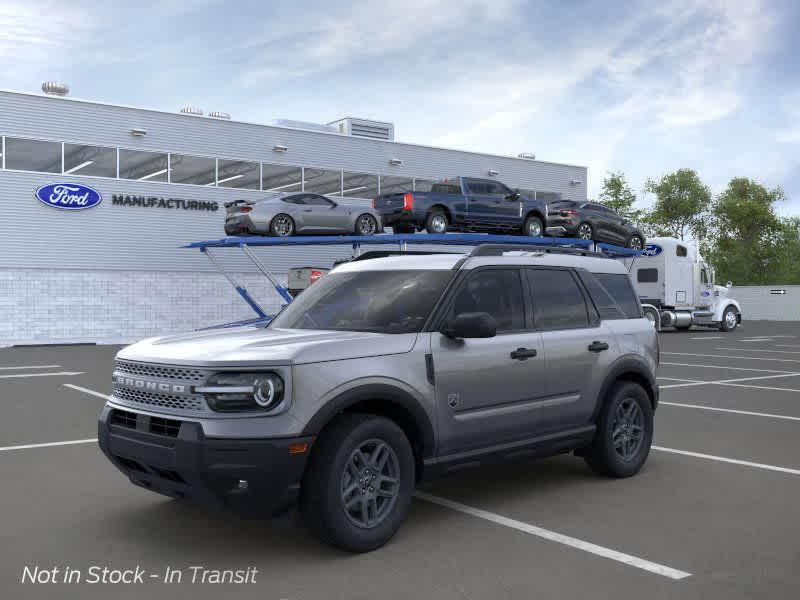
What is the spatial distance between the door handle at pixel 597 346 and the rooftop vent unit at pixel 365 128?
29.6 meters

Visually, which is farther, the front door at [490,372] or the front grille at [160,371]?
the front door at [490,372]

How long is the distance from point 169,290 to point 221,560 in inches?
1056

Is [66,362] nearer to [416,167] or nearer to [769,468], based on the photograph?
[769,468]

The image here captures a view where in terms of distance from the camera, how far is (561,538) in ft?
16.4

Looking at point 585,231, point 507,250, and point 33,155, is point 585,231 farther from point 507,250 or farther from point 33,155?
point 507,250

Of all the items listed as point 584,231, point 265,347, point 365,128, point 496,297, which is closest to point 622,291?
point 496,297

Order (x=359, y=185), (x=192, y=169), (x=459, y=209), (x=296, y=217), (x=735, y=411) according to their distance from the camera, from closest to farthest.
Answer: (x=735, y=411)
(x=459, y=209)
(x=296, y=217)
(x=192, y=169)
(x=359, y=185)

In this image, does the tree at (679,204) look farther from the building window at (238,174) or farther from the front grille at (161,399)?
the front grille at (161,399)

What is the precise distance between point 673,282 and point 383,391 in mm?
29257

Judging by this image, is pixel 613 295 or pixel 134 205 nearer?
pixel 613 295

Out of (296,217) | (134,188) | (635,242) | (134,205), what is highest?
(134,188)

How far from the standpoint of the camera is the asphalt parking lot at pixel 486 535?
4.21 meters

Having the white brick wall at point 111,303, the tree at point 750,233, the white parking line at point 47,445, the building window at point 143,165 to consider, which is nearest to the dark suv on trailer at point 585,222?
the white brick wall at point 111,303

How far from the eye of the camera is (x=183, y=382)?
15.1 ft
